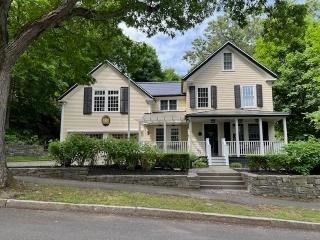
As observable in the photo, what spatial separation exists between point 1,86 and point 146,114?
1802 centimetres

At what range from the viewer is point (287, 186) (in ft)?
44.6

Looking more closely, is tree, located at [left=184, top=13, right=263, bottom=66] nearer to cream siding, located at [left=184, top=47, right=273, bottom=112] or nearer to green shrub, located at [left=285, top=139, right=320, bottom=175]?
cream siding, located at [left=184, top=47, right=273, bottom=112]

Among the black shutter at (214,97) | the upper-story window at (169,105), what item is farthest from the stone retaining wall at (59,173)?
the upper-story window at (169,105)

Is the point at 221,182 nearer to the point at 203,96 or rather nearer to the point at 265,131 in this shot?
the point at 265,131

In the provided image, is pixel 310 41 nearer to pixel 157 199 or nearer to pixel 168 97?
pixel 168 97

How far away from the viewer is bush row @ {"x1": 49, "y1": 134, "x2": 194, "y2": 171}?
49.5ft

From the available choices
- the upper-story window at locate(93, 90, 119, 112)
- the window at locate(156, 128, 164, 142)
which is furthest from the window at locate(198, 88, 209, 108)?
the upper-story window at locate(93, 90, 119, 112)

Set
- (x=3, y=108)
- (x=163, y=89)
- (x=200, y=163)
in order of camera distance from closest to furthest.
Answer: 1. (x=3, y=108)
2. (x=200, y=163)
3. (x=163, y=89)

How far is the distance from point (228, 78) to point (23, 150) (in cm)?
1563

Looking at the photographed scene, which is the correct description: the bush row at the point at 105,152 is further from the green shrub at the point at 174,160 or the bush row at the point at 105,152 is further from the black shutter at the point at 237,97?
the black shutter at the point at 237,97

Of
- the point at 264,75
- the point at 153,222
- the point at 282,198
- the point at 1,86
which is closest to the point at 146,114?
the point at 264,75

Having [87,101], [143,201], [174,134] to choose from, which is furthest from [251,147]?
[143,201]

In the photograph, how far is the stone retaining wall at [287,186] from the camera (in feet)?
44.2

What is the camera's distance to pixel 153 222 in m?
7.66
